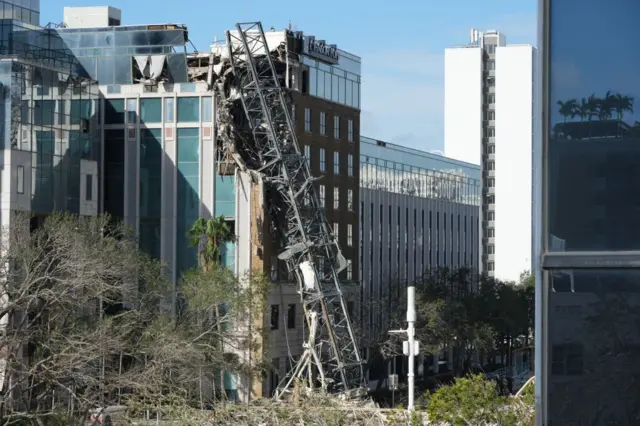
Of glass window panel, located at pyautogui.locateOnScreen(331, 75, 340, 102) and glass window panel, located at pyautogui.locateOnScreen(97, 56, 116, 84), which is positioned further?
Result: glass window panel, located at pyautogui.locateOnScreen(331, 75, 340, 102)

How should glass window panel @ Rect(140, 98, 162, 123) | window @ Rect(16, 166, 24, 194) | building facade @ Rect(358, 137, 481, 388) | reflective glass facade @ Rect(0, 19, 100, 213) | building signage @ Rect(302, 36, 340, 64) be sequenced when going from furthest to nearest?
building facade @ Rect(358, 137, 481, 388) < building signage @ Rect(302, 36, 340, 64) < glass window panel @ Rect(140, 98, 162, 123) < reflective glass facade @ Rect(0, 19, 100, 213) < window @ Rect(16, 166, 24, 194)

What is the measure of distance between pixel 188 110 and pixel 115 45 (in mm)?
6941

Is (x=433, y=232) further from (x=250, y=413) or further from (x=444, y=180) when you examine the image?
(x=250, y=413)

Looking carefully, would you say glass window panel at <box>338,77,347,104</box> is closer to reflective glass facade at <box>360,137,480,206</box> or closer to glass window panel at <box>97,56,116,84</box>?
reflective glass facade at <box>360,137,480,206</box>

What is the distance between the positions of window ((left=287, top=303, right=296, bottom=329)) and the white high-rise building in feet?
243

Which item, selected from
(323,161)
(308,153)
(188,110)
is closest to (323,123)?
(323,161)

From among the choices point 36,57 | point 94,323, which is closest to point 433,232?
point 36,57

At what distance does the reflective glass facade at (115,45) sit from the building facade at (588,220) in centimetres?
7275

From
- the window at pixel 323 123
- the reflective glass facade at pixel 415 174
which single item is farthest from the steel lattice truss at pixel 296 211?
the reflective glass facade at pixel 415 174

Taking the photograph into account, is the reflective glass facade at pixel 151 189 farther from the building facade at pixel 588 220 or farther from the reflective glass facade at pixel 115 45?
the building facade at pixel 588 220

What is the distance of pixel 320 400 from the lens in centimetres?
3625

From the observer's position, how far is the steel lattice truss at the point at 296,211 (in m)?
75.4

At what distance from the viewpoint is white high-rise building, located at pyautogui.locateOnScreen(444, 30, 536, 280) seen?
502 feet

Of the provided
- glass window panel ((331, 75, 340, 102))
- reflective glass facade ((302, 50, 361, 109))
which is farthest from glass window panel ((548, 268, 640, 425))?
glass window panel ((331, 75, 340, 102))
